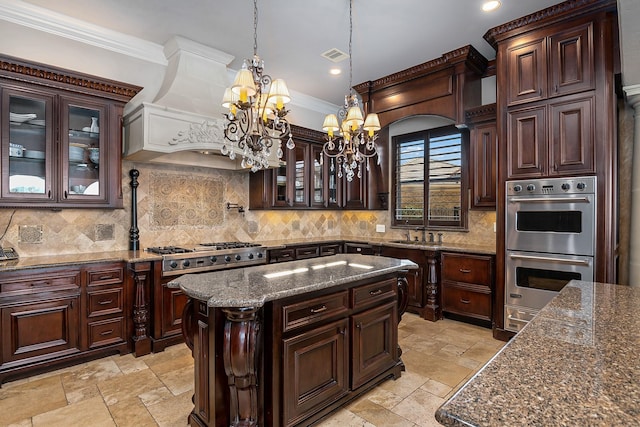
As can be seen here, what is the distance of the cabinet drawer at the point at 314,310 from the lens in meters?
1.95

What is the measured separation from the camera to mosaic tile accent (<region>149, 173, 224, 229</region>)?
4.03 meters

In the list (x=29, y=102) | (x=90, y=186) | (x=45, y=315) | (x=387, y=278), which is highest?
(x=29, y=102)

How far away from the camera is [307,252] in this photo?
4.95 metres

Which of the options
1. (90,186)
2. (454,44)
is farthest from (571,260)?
(90,186)

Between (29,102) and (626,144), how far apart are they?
5658 mm

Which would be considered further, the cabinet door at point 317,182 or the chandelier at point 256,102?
the cabinet door at point 317,182

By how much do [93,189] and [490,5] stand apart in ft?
13.6

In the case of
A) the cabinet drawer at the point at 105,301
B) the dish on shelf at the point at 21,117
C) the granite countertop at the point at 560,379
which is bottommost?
the cabinet drawer at the point at 105,301

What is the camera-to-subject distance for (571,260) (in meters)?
3.15

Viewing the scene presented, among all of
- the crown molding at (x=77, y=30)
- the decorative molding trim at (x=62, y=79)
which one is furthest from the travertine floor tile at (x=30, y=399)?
the crown molding at (x=77, y=30)

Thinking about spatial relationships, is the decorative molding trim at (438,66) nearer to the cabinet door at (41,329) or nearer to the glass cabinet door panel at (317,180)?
the glass cabinet door panel at (317,180)

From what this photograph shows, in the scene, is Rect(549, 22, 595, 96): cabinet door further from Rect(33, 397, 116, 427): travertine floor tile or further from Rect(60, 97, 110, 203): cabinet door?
Rect(33, 397, 116, 427): travertine floor tile

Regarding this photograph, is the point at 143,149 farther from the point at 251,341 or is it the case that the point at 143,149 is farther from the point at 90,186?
the point at 251,341

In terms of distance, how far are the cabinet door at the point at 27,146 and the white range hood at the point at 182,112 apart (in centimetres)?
70
